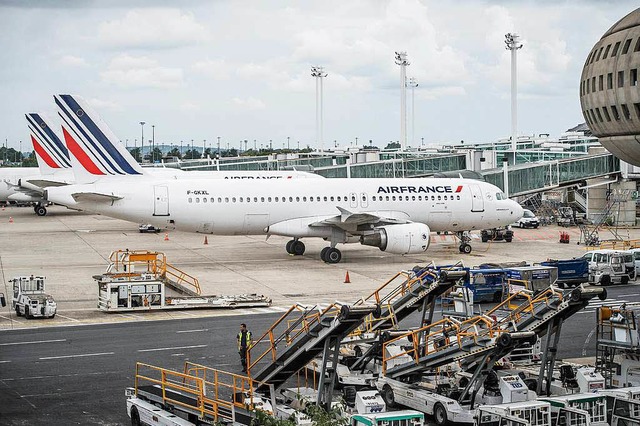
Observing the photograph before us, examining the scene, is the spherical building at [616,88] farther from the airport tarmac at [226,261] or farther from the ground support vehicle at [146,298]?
the ground support vehicle at [146,298]

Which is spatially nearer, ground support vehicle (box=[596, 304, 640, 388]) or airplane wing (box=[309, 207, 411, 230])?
ground support vehicle (box=[596, 304, 640, 388])

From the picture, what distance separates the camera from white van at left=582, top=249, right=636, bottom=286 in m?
47.8

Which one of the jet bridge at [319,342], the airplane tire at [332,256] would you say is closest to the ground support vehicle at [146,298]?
the airplane tire at [332,256]

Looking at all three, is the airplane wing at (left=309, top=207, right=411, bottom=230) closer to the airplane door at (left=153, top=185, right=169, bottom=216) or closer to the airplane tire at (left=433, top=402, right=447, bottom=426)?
the airplane door at (left=153, top=185, right=169, bottom=216)

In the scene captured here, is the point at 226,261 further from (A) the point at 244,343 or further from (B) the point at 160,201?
(A) the point at 244,343

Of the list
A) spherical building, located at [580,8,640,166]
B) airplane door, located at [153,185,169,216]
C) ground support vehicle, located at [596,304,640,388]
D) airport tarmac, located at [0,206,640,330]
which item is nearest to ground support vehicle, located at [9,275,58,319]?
airport tarmac, located at [0,206,640,330]

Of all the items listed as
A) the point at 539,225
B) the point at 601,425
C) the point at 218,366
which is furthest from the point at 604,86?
the point at 539,225

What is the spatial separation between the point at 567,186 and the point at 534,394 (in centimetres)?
5658

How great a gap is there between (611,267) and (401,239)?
36.5 ft

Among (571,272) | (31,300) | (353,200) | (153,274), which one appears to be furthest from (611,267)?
(31,300)

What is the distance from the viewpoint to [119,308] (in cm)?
3984

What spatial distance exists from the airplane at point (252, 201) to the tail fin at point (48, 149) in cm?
2756

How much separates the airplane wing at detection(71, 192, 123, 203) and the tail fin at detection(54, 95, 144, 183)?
1.87m

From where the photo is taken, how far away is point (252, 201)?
53.8 meters
